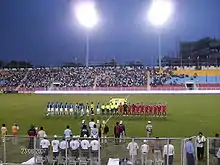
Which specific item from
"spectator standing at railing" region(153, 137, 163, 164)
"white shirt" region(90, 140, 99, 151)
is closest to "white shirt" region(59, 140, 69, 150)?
"white shirt" region(90, 140, 99, 151)

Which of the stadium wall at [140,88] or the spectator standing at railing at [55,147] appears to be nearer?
the spectator standing at railing at [55,147]

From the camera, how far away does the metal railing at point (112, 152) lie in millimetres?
14117

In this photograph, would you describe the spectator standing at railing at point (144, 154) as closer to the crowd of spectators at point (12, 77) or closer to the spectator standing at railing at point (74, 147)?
the spectator standing at railing at point (74, 147)

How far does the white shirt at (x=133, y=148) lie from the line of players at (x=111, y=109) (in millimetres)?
15728

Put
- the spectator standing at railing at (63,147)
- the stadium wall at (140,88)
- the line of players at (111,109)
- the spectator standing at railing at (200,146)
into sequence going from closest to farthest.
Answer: the spectator standing at railing at (63,147), the spectator standing at railing at (200,146), the line of players at (111,109), the stadium wall at (140,88)

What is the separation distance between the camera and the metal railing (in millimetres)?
14117

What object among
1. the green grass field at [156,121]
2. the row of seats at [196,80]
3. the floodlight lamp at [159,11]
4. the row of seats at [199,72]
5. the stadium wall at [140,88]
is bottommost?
the green grass field at [156,121]

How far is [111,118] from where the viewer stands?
99.4 feet

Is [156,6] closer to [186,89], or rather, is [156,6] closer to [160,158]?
[186,89]

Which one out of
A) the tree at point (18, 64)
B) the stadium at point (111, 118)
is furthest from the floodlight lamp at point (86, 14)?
the tree at point (18, 64)

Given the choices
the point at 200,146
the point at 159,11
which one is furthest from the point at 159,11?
the point at 200,146

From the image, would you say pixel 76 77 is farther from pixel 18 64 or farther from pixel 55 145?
pixel 55 145

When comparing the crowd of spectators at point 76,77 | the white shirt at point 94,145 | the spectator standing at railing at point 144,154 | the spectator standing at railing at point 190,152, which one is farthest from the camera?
the crowd of spectators at point 76,77

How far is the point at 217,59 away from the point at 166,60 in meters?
12.5
